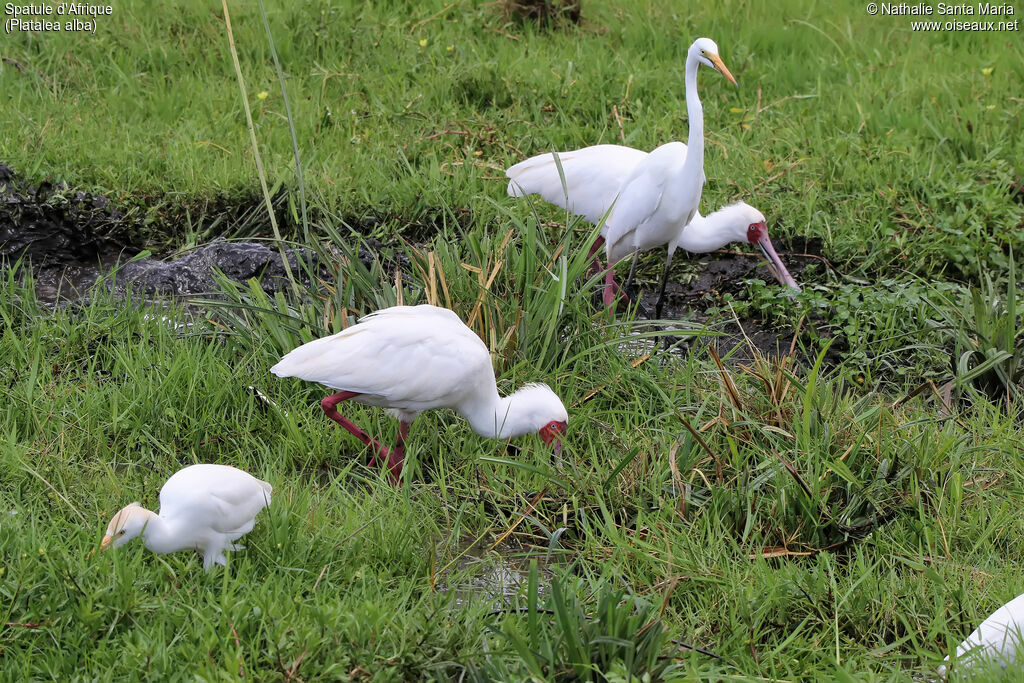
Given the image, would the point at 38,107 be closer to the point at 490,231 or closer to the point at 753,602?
the point at 490,231

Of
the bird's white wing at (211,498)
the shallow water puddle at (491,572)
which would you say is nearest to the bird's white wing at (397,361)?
the shallow water puddle at (491,572)

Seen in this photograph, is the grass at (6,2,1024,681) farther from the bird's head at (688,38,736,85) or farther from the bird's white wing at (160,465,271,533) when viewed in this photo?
the bird's head at (688,38,736,85)

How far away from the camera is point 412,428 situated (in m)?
3.82

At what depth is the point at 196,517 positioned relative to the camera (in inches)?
105

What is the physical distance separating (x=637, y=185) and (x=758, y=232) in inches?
24.1

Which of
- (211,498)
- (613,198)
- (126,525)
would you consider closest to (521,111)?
(613,198)

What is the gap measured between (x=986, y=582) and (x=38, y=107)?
17.3ft

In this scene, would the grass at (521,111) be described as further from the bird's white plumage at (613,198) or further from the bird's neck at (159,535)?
the bird's neck at (159,535)

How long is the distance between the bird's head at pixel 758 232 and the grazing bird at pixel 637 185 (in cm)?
21

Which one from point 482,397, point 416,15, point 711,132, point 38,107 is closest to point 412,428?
point 482,397

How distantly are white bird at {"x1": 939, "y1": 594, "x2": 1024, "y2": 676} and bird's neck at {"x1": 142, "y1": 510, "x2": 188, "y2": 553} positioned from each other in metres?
1.92

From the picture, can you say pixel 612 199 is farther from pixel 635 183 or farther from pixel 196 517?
pixel 196 517

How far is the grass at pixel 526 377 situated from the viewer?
268cm

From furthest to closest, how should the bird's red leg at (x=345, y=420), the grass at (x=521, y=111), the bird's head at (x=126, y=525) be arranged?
the grass at (x=521, y=111), the bird's red leg at (x=345, y=420), the bird's head at (x=126, y=525)
